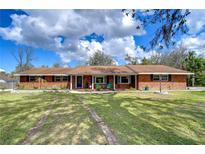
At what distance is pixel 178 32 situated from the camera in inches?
298

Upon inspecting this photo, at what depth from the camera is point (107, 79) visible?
74.6 feet

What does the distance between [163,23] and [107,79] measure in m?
15.4

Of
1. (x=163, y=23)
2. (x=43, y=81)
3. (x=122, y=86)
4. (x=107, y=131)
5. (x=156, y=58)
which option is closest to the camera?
(x=107, y=131)

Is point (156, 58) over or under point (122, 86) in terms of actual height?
over

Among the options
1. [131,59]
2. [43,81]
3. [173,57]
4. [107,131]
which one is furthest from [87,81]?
[173,57]

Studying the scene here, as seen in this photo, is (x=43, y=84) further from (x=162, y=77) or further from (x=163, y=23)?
(x=163, y=23)

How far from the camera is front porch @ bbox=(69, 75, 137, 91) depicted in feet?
74.0

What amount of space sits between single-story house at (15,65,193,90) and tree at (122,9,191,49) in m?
13.7

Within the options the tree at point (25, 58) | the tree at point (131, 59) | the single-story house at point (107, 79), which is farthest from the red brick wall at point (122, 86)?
the tree at point (25, 58)

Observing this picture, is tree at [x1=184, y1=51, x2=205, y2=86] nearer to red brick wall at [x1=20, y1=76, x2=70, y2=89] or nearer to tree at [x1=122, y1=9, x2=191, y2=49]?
red brick wall at [x1=20, y1=76, x2=70, y2=89]

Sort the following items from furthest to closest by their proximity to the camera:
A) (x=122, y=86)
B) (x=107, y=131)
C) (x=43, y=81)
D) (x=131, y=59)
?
(x=131, y=59) → (x=43, y=81) → (x=122, y=86) → (x=107, y=131)
